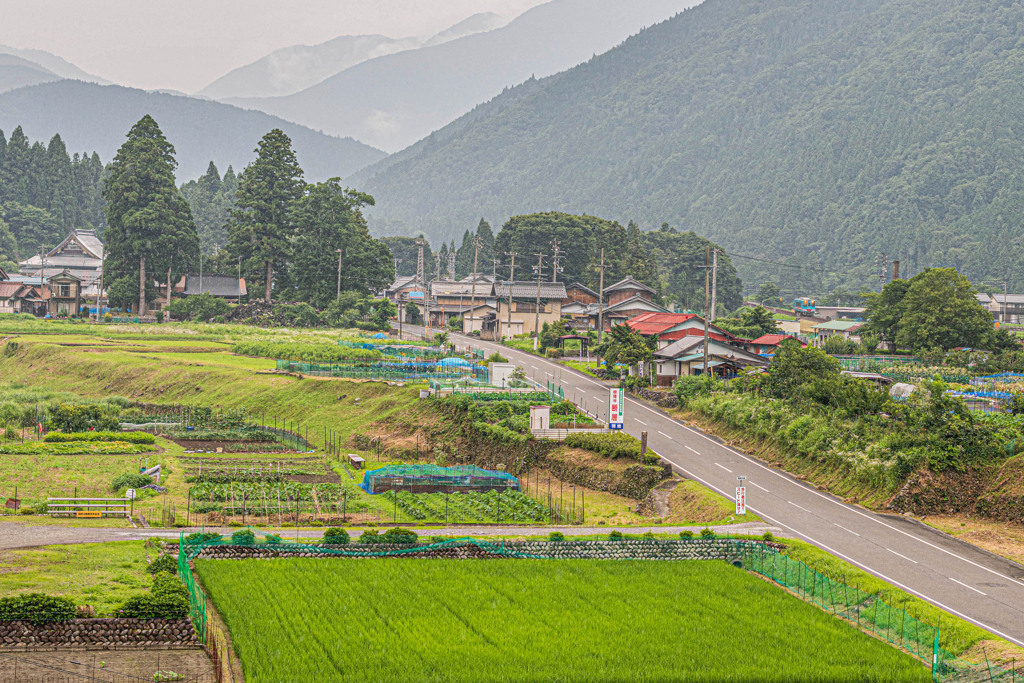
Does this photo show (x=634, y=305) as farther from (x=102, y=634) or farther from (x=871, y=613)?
(x=102, y=634)

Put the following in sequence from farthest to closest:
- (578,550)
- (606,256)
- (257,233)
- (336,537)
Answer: (606,256) < (257,233) < (578,550) < (336,537)

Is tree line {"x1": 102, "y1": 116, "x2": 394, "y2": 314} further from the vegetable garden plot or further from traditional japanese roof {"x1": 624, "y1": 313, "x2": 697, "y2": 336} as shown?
the vegetable garden plot

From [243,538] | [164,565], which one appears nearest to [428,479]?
[243,538]

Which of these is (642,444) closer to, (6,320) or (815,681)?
(815,681)

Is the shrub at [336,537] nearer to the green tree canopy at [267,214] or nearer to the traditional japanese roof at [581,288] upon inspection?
the green tree canopy at [267,214]

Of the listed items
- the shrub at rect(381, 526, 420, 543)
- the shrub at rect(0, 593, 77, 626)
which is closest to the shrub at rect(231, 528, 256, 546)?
the shrub at rect(381, 526, 420, 543)

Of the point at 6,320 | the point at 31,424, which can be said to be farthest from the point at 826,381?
the point at 6,320
